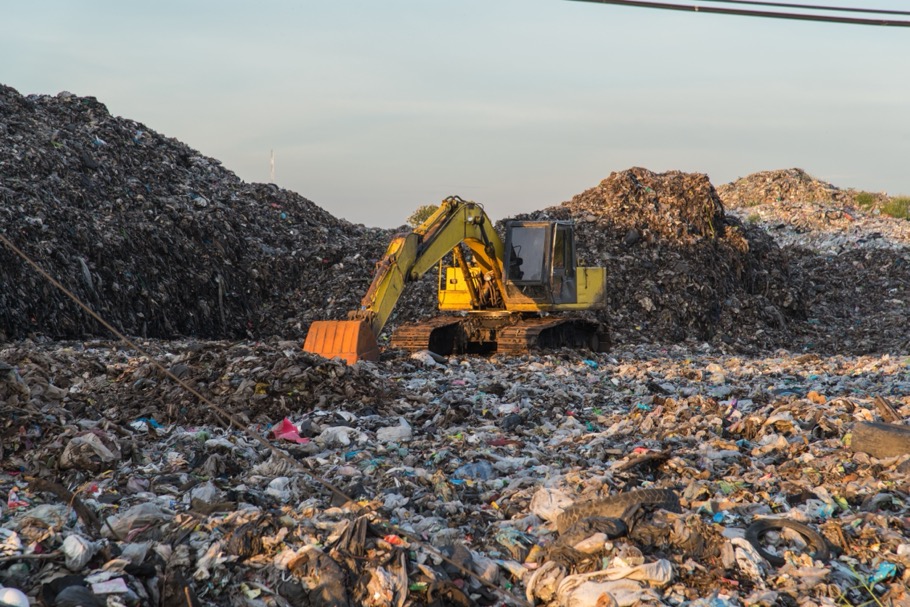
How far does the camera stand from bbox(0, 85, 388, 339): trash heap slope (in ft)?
50.8

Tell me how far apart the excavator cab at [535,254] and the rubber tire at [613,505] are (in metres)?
7.61

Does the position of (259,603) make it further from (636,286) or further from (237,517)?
(636,286)

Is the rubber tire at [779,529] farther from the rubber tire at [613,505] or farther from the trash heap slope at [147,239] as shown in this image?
the trash heap slope at [147,239]

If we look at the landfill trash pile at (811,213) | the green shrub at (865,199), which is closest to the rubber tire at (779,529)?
the landfill trash pile at (811,213)

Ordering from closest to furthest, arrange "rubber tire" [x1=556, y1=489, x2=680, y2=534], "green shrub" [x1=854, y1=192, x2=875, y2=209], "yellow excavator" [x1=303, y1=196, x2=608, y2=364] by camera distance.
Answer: "rubber tire" [x1=556, y1=489, x2=680, y2=534] → "yellow excavator" [x1=303, y1=196, x2=608, y2=364] → "green shrub" [x1=854, y1=192, x2=875, y2=209]

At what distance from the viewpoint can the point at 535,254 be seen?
12984 mm

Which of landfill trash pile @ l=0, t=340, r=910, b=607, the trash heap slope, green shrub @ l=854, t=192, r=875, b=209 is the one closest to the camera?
landfill trash pile @ l=0, t=340, r=910, b=607

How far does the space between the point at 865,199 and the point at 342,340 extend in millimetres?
26958

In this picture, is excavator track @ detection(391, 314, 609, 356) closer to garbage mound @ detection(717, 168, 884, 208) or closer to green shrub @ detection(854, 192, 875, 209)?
garbage mound @ detection(717, 168, 884, 208)

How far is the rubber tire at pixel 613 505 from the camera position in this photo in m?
5.17

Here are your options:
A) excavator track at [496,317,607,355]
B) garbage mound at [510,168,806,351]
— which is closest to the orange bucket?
excavator track at [496,317,607,355]

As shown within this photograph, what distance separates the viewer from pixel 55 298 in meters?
14.8

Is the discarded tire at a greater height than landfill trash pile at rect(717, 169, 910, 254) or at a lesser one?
lesser

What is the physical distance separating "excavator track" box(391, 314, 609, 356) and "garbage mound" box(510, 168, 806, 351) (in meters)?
4.06
